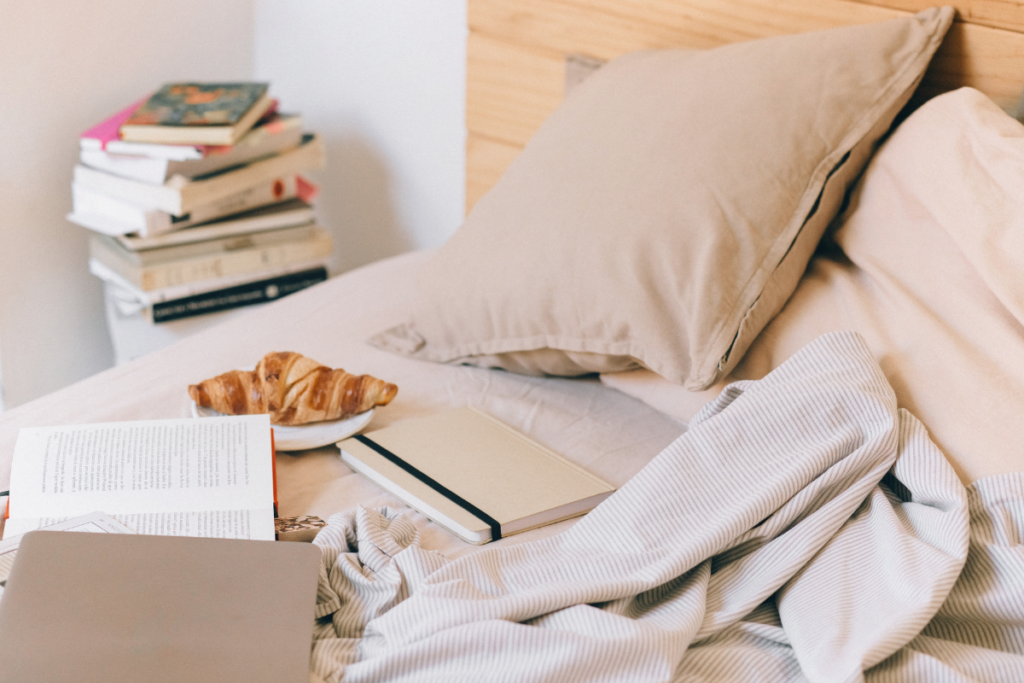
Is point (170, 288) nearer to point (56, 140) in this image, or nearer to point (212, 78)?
point (56, 140)

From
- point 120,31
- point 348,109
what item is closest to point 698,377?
point 348,109

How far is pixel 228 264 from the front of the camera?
1.62 meters

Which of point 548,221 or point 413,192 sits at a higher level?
point 548,221

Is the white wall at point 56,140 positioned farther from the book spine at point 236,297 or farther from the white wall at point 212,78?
the book spine at point 236,297

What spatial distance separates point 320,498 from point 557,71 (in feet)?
2.75

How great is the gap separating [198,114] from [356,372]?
2.14 ft

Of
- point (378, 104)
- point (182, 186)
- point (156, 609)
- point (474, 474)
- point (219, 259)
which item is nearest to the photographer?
point (156, 609)

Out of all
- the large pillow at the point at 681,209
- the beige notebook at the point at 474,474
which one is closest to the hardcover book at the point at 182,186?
the large pillow at the point at 681,209

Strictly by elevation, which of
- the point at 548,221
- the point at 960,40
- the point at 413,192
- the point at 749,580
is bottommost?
the point at 413,192

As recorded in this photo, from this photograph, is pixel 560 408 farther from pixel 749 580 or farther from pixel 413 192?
pixel 413 192

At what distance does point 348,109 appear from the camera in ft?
6.22

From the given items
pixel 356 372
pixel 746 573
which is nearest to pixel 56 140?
pixel 356 372

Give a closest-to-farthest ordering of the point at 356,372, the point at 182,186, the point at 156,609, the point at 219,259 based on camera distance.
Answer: the point at 156,609
the point at 356,372
the point at 182,186
the point at 219,259

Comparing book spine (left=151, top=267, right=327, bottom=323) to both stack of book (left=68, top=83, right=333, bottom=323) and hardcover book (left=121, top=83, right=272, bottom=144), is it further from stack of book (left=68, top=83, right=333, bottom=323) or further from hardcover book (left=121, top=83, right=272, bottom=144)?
hardcover book (left=121, top=83, right=272, bottom=144)
